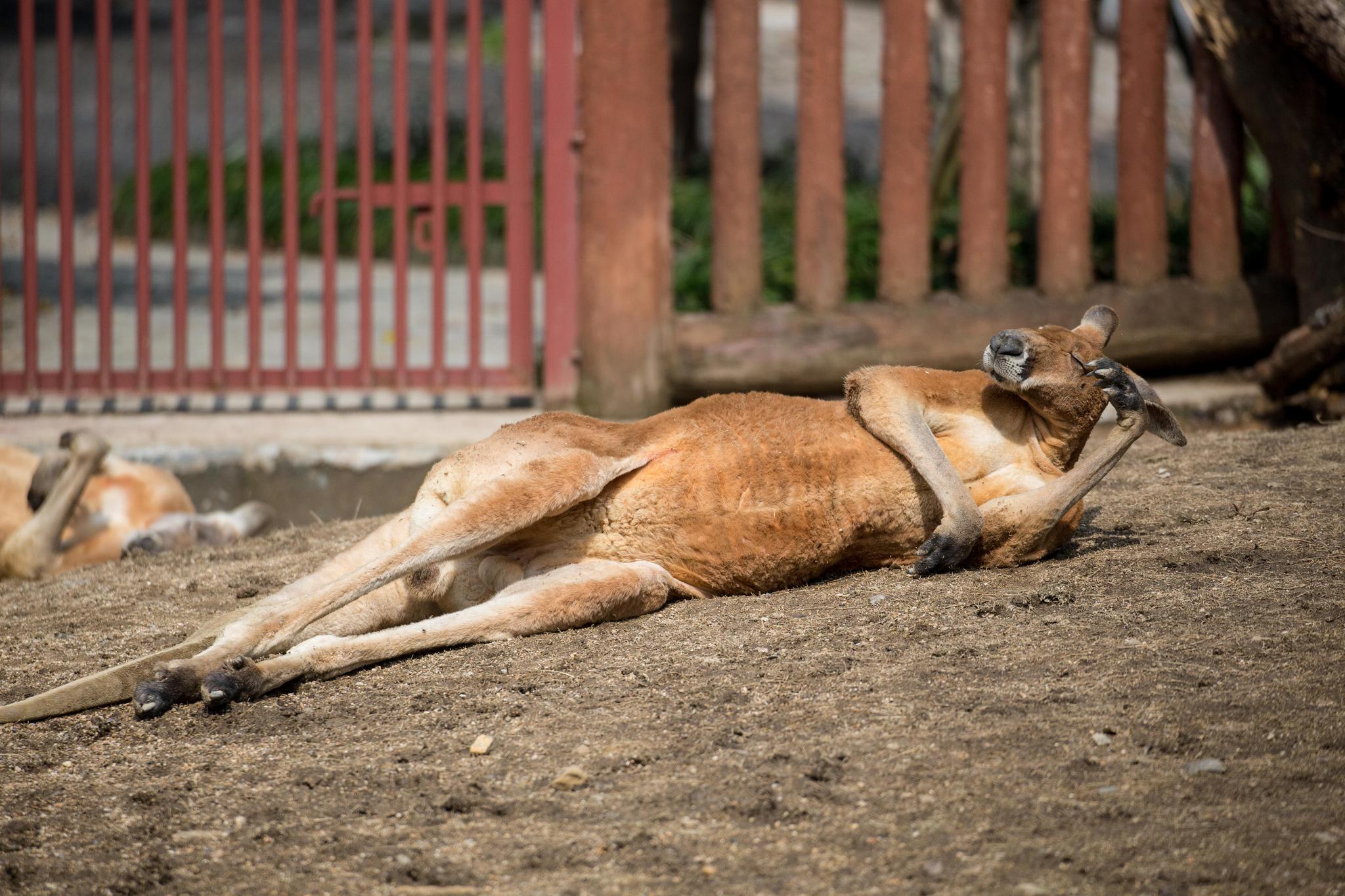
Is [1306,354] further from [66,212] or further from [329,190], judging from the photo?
[66,212]

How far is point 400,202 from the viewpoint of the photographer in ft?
21.1

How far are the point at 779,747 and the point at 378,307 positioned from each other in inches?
314

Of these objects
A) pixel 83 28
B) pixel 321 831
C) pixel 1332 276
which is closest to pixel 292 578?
pixel 321 831

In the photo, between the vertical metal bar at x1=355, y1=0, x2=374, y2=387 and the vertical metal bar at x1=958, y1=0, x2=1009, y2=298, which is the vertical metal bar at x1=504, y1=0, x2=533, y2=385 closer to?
the vertical metal bar at x1=355, y1=0, x2=374, y2=387

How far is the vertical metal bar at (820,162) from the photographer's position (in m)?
6.18

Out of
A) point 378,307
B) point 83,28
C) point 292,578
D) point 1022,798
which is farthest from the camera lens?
point 83,28

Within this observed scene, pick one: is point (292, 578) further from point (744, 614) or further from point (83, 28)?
point (83, 28)

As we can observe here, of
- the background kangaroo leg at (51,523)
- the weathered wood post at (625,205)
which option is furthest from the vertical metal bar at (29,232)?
the weathered wood post at (625,205)

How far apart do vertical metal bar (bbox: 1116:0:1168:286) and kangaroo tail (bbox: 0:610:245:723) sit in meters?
5.09

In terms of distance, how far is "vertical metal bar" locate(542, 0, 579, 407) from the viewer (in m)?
6.28

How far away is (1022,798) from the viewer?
7.65 feet

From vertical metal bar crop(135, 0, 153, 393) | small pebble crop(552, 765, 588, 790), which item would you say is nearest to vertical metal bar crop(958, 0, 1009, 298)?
vertical metal bar crop(135, 0, 153, 393)

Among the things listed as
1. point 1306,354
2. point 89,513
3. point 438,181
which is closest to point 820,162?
point 438,181

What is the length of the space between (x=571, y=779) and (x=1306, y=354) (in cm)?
451
